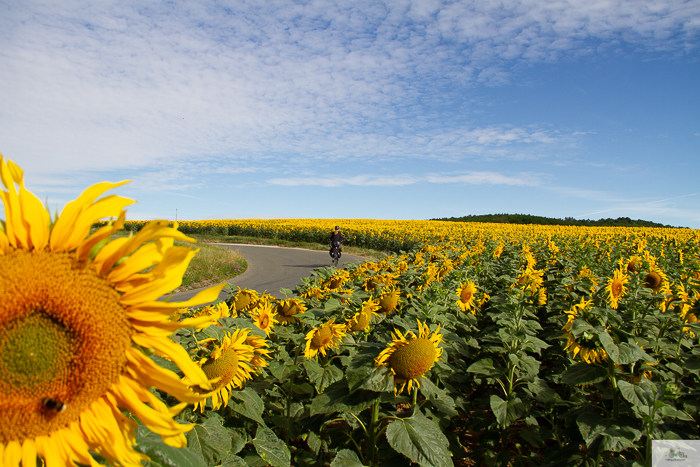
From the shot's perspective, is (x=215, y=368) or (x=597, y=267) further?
(x=597, y=267)

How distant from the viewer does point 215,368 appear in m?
1.92

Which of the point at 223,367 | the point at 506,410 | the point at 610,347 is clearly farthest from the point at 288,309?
the point at 610,347

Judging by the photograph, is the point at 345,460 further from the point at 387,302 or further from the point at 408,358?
the point at 387,302

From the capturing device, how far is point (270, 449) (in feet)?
6.73

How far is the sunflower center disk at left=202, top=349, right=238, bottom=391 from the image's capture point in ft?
6.30

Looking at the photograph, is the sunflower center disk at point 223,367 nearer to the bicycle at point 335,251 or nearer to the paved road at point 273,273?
the paved road at point 273,273

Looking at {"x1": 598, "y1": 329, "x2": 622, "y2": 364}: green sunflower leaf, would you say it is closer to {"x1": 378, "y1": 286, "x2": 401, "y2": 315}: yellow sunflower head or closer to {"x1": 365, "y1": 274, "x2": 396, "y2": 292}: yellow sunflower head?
{"x1": 378, "y1": 286, "x2": 401, "y2": 315}: yellow sunflower head

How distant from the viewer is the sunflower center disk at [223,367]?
1.92m

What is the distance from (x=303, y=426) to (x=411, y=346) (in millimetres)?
1155

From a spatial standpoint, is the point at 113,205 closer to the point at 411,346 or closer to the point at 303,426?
the point at 411,346

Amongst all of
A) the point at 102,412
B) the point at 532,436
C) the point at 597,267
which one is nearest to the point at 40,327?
the point at 102,412

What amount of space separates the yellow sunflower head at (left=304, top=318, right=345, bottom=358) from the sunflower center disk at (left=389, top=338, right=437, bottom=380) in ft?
2.36

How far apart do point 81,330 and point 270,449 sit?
150 centimetres

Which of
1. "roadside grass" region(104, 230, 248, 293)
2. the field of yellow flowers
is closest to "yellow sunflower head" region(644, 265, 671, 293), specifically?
the field of yellow flowers
